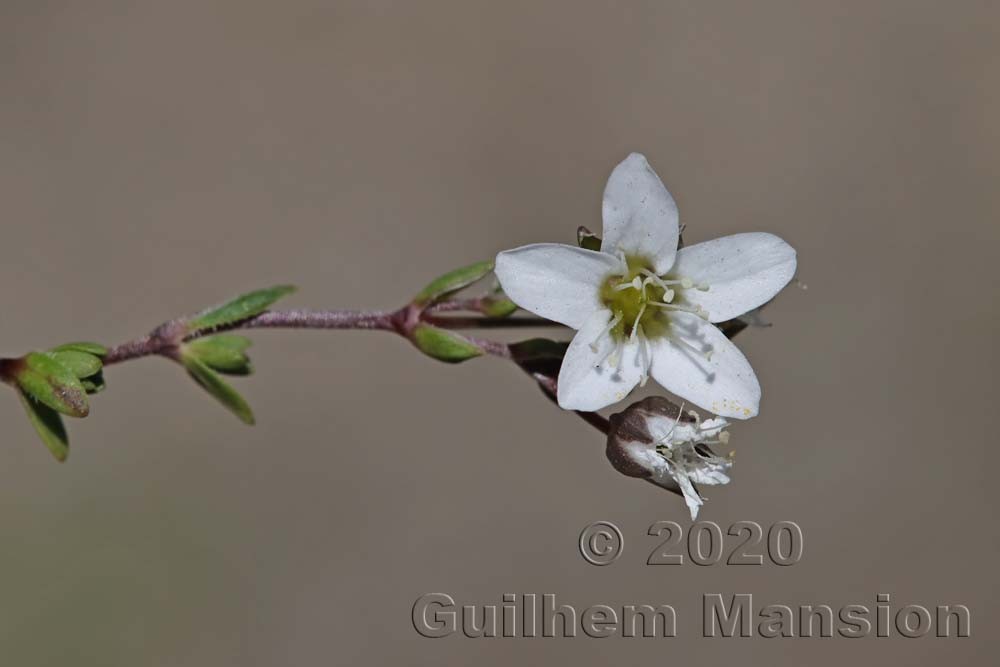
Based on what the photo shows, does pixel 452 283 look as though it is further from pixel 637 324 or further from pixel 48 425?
pixel 48 425

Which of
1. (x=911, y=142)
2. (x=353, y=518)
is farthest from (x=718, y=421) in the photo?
(x=911, y=142)

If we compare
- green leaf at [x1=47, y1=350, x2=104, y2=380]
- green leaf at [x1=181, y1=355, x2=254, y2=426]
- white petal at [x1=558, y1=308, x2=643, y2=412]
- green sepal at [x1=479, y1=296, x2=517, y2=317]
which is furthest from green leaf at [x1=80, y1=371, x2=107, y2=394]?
white petal at [x1=558, y1=308, x2=643, y2=412]

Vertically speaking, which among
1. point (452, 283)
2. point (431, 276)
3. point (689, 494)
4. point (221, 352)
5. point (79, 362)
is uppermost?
point (431, 276)

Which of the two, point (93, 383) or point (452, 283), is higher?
point (452, 283)

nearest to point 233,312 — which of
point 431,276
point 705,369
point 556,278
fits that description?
point 556,278

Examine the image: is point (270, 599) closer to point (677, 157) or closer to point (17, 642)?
point (17, 642)

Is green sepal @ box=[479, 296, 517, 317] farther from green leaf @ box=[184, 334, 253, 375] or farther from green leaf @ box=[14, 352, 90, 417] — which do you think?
green leaf @ box=[14, 352, 90, 417]
